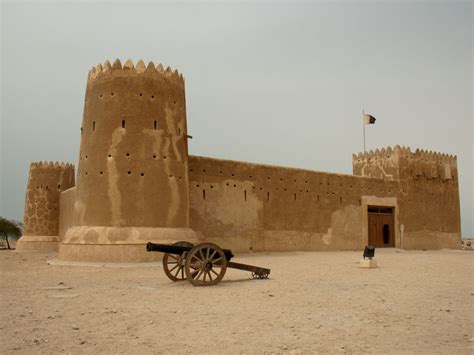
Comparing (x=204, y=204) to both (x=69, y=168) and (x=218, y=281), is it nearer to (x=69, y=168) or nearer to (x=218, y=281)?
(x=218, y=281)

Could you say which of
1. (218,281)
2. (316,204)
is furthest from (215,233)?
(218,281)

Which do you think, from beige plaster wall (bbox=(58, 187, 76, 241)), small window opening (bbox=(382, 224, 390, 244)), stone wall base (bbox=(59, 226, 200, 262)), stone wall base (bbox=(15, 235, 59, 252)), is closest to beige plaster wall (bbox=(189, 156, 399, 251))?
small window opening (bbox=(382, 224, 390, 244))

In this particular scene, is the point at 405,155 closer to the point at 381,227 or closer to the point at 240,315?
the point at 381,227

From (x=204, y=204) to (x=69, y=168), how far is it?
11.6 metres

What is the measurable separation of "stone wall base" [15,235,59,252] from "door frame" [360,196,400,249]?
15.7 m

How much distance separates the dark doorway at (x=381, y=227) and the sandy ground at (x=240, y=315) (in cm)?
1414

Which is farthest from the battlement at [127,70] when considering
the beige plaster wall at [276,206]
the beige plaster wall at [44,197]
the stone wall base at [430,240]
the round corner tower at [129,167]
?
the stone wall base at [430,240]

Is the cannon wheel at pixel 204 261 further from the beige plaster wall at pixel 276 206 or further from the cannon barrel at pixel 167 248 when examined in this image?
the beige plaster wall at pixel 276 206

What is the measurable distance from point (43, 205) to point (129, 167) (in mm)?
13155

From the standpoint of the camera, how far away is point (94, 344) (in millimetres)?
4797

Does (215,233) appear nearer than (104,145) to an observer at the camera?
No

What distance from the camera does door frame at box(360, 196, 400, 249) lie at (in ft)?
77.2

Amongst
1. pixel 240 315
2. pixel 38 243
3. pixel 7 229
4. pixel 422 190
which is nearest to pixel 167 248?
pixel 240 315

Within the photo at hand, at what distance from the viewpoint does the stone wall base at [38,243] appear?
2478 cm
